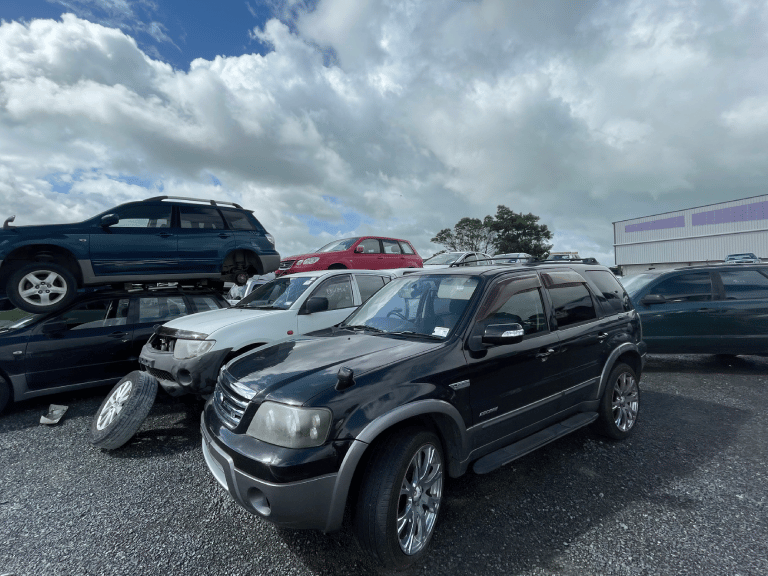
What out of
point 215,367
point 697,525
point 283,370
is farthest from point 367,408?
point 215,367

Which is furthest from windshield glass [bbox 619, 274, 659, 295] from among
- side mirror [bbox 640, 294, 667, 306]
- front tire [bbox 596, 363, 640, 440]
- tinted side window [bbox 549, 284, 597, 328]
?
tinted side window [bbox 549, 284, 597, 328]

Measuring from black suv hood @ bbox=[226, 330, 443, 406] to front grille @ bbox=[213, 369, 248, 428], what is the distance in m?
0.07

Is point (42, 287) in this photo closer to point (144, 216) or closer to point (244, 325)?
point (144, 216)

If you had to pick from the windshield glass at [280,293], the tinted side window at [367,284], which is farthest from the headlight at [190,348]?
the tinted side window at [367,284]

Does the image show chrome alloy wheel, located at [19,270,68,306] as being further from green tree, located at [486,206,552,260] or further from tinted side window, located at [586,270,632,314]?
green tree, located at [486,206,552,260]

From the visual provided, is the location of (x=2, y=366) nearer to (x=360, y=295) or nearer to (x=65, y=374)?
(x=65, y=374)

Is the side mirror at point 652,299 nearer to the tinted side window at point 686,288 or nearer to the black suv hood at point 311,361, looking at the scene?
the tinted side window at point 686,288

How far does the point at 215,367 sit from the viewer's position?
4328 millimetres

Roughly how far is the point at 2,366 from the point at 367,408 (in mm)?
5334

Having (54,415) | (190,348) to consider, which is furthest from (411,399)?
(54,415)

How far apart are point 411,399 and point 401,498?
55 cm

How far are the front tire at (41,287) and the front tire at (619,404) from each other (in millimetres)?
6573

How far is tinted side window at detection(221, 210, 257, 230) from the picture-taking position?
6.86 meters

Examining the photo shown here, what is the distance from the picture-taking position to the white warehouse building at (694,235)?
3969 centimetres
